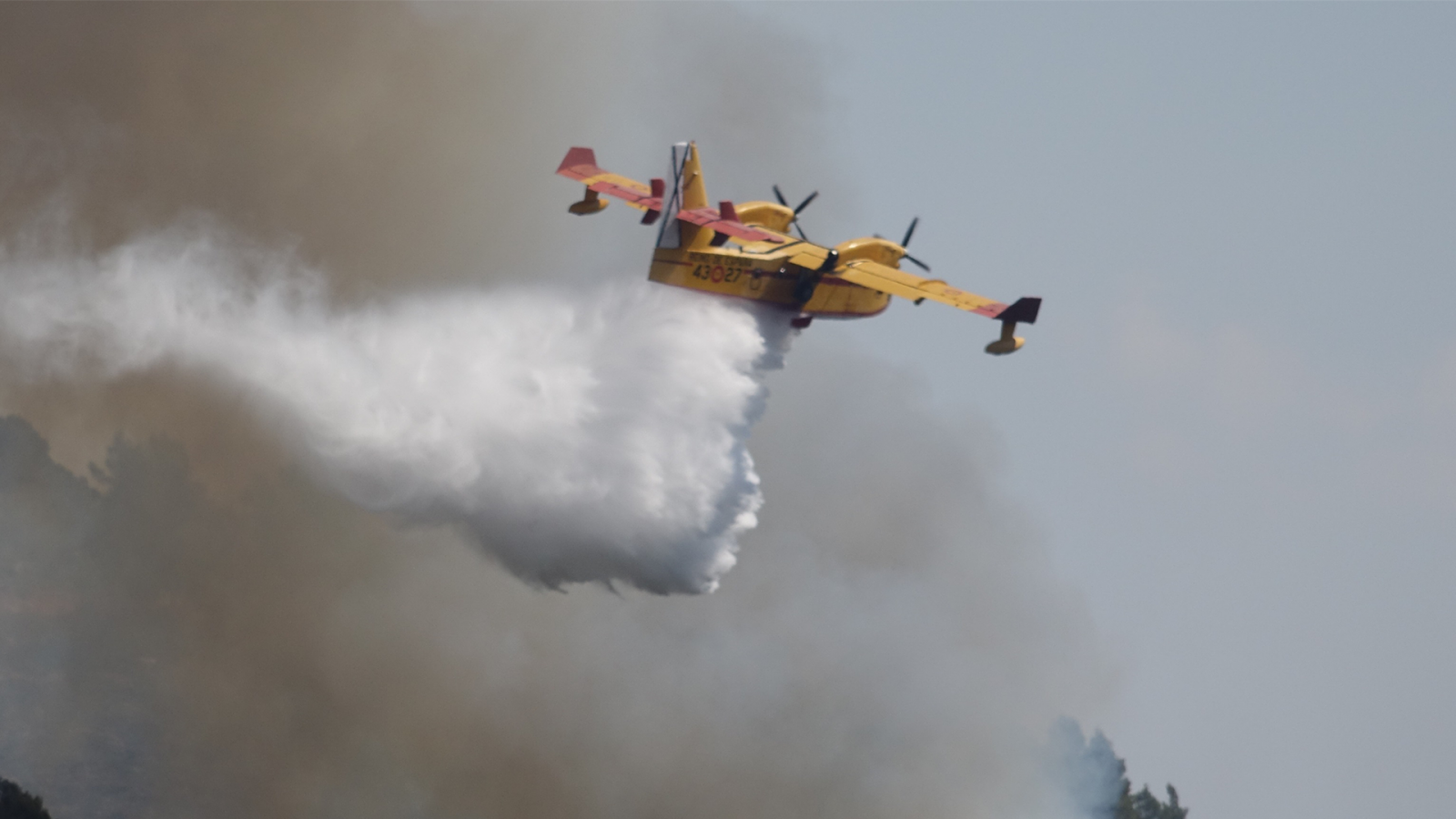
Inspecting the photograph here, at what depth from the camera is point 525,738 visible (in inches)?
2213

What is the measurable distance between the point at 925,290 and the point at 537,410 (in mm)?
10789

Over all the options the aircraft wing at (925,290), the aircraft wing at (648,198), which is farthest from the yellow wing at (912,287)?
the aircraft wing at (648,198)

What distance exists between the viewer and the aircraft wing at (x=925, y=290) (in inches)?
1531

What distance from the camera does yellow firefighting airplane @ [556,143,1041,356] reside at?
132ft

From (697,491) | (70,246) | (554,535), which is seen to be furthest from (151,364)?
(697,491)

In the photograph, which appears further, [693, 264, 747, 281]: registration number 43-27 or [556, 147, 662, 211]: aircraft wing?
[556, 147, 662, 211]: aircraft wing

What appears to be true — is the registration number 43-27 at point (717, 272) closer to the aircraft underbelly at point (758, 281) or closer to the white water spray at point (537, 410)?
the aircraft underbelly at point (758, 281)

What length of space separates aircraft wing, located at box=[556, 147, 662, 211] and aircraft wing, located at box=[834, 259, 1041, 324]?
20.8 ft

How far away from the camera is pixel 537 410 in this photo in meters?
41.9

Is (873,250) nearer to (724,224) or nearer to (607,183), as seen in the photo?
(724,224)

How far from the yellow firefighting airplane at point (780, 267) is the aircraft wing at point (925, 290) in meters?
0.02

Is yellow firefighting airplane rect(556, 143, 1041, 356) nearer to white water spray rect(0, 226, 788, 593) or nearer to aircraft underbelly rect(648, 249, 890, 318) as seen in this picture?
aircraft underbelly rect(648, 249, 890, 318)

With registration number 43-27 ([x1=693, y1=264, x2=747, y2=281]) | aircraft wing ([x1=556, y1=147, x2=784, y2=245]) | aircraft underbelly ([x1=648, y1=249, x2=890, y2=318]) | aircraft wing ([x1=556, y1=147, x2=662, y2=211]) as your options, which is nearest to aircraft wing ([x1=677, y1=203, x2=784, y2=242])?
aircraft wing ([x1=556, y1=147, x2=784, y2=245])

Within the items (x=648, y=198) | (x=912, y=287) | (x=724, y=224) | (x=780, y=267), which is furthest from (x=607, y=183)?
(x=912, y=287)
